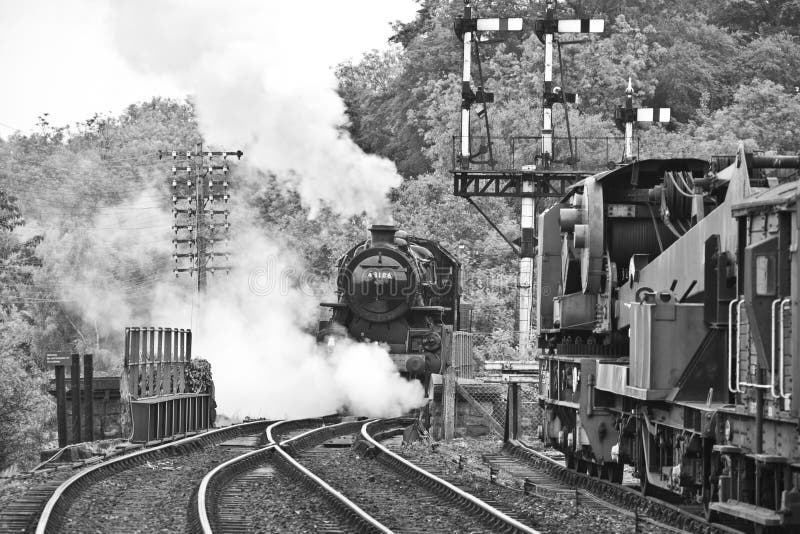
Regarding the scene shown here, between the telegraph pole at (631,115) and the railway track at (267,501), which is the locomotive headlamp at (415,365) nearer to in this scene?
the telegraph pole at (631,115)

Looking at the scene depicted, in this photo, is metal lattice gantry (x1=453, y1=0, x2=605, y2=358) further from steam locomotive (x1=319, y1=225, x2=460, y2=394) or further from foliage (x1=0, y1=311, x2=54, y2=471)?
foliage (x1=0, y1=311, x2=54, y2=471)

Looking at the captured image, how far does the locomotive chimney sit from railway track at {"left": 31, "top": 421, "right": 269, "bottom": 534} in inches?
366

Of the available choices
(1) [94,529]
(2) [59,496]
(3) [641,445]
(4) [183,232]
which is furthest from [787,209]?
(4) [183,232]

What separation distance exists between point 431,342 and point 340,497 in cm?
1536

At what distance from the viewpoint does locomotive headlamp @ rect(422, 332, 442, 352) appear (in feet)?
94.1

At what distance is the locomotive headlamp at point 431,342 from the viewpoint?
94.1 ft

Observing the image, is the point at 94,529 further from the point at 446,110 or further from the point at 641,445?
the point at 446,110

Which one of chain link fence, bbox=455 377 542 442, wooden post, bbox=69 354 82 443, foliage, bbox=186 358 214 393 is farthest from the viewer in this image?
wooden post, bbox=69 354 82 443

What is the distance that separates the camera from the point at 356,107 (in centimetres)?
5188

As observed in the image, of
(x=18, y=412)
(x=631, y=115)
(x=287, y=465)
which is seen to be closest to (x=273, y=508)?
(x=287, y=465)

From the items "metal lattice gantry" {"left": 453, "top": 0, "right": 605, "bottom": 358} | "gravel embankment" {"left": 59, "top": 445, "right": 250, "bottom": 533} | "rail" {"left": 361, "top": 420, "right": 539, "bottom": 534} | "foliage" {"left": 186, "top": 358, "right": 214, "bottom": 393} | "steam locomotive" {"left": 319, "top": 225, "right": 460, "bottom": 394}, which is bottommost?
"gravel embankment" {"left": 59, "top": 445, "right": 250, "bottom": 533}

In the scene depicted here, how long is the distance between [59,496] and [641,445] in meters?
5.96

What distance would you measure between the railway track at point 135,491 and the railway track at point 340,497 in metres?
0.37

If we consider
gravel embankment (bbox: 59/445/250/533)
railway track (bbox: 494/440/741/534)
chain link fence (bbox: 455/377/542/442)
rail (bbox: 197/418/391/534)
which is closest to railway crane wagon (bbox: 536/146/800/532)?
railway track (bbox: 494/440/741/534)
